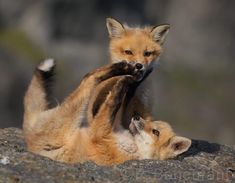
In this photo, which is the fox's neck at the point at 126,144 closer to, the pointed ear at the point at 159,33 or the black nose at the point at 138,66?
the black nose at the point at 138,66

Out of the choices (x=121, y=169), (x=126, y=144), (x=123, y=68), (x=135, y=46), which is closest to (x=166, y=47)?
(x=135, y=46)

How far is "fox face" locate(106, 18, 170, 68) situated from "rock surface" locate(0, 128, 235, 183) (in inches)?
105

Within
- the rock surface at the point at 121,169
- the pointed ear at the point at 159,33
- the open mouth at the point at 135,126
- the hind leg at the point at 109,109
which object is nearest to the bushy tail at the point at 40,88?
the rock surface at the point at 121,169

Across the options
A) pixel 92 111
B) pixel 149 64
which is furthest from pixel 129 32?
pixel 92 111

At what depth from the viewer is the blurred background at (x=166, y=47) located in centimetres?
7444

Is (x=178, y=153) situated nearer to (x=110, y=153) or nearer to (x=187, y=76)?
(x=110, y=153)

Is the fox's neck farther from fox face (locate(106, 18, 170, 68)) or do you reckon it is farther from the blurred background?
the blurred background

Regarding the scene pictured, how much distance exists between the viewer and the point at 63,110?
64.1ft

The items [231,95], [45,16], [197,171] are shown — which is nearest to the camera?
[197,171]

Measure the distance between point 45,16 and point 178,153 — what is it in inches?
2816

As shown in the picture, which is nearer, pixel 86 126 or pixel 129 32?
pixel 86 126

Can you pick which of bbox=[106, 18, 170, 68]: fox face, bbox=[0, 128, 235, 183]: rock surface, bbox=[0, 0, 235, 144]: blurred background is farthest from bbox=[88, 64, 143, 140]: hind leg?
bbox=[0, 0, 235, 144]: blurred background

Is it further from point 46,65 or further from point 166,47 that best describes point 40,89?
point 166,47

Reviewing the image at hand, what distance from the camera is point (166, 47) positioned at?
7988 cm
